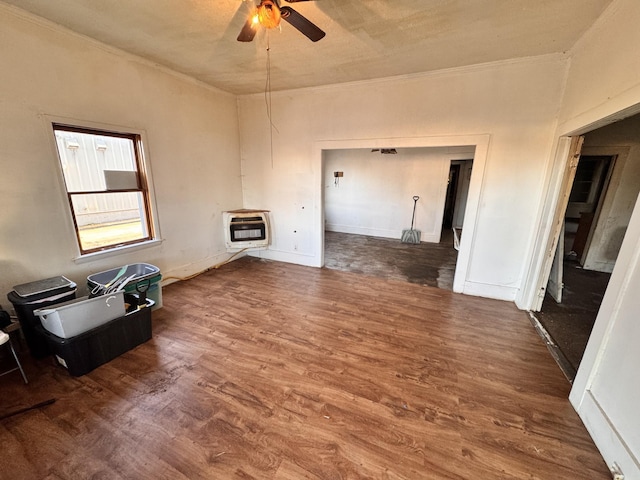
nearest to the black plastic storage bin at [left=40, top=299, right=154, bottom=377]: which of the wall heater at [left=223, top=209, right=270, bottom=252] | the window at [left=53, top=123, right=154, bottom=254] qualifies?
the window at [left=53, top=123, right=154, bottom=254]

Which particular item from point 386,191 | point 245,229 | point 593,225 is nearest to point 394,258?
point 386,191

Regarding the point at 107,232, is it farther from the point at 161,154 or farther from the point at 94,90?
the point at 94,90

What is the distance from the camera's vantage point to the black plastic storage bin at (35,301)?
2.05m

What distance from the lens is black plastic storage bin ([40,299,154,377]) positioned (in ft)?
6.44

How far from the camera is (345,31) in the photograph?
235 cm

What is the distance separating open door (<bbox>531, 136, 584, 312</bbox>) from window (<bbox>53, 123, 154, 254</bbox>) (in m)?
4.97

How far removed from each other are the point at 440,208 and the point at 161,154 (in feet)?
19.5

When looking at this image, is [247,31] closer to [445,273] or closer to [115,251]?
[115,251]

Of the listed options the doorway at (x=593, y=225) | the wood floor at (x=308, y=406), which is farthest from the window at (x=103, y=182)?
the doorway at (x=593, y=225)

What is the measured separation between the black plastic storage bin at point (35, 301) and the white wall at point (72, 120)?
0.97 feet

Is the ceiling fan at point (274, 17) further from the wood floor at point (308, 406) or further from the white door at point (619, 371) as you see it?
the wood floor at point (308, 406)

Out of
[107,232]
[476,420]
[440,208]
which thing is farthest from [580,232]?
[107,232]

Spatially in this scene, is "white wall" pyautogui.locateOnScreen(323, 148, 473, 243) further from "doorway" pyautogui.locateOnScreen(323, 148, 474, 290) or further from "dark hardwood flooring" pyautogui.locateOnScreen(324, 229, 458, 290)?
"dark hardwood flooring" pyautogui.locateOnScreen(324, 229, 458, 290)

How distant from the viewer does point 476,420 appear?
5.62ft
